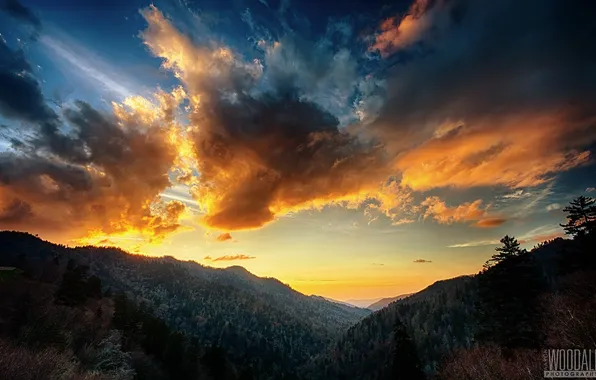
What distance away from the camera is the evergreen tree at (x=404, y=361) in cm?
4258

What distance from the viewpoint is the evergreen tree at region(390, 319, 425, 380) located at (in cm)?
4258

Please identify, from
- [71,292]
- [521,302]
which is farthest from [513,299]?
[71,292]

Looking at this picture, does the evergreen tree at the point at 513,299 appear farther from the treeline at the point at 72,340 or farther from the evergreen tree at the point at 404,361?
the treeline at the point at 72,340

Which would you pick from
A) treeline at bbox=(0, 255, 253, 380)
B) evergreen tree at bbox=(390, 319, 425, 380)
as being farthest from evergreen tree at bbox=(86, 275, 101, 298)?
evergreen tree at bbox=(390, 319, 425, 380)

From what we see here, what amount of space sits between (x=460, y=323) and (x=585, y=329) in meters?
212

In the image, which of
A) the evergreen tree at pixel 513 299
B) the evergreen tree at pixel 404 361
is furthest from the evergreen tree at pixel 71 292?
the evergreen tree at pixel 513 299

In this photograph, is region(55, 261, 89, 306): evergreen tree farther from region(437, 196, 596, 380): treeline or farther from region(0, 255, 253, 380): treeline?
region(437, 196, 596, 380): treeline

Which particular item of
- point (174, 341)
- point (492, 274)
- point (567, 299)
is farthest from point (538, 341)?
point (174, 341)

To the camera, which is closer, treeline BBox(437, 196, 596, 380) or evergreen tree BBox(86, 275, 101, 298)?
treeline BBox(437, 196, 596, 380)

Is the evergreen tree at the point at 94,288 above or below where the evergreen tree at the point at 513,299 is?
below

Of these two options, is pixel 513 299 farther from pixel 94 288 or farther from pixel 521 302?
pixel 94 288

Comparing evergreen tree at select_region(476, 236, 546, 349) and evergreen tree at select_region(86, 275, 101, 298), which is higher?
evergreen tree at select_region(476, 236, 546, 349)

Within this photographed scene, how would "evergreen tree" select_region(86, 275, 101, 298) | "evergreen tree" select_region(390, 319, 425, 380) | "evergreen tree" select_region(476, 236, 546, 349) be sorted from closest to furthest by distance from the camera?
"evergreen tree" select_region(476, 236, 546, 349)
"evergreen tree" select_region(390, 319, 425, 380)
"evergreen tree" select_region(86, 275, 101, 298)

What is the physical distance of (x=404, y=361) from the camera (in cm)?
4319
